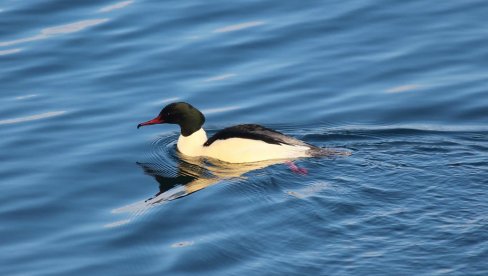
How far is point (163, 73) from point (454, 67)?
171 inches

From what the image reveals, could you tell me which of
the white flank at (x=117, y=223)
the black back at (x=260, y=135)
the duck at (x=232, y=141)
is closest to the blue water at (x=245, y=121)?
the white flank at (x=117, y=223)

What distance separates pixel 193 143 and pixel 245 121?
3.22ft

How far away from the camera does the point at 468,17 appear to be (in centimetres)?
1816

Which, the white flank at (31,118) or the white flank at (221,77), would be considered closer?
the white flank at (31,118)

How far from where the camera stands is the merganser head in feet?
48.7

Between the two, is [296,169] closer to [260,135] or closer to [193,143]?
[260,135]

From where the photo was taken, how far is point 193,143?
Result: 1485 centimetres

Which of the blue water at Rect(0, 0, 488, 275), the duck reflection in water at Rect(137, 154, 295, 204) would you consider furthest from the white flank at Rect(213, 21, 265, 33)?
the duck reflection in water at Rect(137, 154, 295, 204)

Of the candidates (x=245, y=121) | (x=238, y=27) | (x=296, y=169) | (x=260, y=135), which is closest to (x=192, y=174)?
(x=260, y=135)

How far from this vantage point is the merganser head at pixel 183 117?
14836 millimetres

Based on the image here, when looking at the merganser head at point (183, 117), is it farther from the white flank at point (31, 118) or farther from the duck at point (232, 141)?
the white flank at point (31, 118)

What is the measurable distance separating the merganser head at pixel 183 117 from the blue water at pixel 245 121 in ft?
1.40

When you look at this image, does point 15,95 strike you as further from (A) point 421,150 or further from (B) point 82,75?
(A) point 421,150

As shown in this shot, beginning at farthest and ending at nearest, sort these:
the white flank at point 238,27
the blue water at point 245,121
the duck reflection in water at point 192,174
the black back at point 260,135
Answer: the white flank at point 238,27, the black back at point 260,135, the duck reflection in water at point 192,174, the blue water at point 245,121
